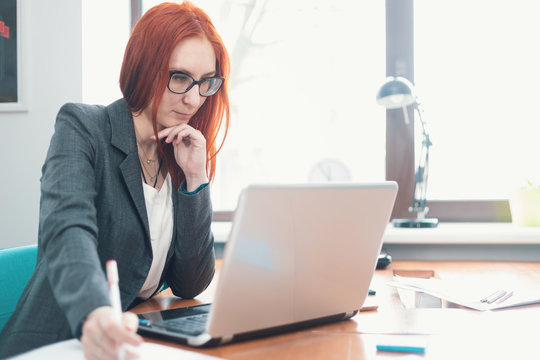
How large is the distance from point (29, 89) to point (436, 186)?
179cm

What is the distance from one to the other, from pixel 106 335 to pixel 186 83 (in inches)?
30.4

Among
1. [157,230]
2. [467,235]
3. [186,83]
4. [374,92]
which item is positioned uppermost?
[374,92]

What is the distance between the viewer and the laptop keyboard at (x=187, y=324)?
2.64 feet

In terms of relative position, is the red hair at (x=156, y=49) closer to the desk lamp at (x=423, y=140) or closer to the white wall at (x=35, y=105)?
the desk lamp at (x=423, y=140)

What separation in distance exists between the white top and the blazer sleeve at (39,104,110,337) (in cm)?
22

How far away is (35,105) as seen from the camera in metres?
2.25

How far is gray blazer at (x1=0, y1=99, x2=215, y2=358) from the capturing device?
2.86 ft

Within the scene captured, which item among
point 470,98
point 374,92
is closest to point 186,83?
point 374,92

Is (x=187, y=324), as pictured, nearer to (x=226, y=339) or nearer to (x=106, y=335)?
(x=226, y=339)

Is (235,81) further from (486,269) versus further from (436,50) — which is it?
(486,269)

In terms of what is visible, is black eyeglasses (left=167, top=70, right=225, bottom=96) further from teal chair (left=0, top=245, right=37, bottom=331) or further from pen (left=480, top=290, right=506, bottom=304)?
pen (left=480, top=290, right=506, bottom=304)

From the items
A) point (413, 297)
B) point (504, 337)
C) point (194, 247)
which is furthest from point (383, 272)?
point (504, 337)

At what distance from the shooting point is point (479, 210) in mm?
2318

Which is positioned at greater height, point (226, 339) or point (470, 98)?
point (470, 98)
